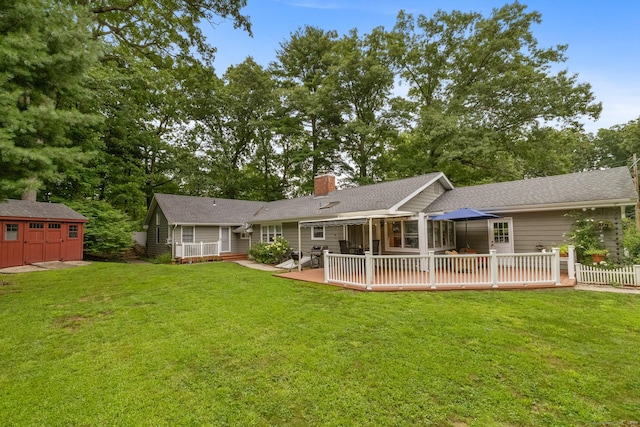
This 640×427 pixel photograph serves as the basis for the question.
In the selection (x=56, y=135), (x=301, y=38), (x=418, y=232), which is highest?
(x=301, y=38)

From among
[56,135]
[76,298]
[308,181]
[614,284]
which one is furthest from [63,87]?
[308,181]

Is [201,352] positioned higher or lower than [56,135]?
lower

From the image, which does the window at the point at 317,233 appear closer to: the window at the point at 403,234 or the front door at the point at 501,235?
the window at the point at 403,234

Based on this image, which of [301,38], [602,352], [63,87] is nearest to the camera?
[602,352]

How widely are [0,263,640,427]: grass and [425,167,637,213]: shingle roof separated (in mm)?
3876

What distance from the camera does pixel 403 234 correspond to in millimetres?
12031

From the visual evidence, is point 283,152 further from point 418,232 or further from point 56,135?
point 56,135

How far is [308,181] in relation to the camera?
90.3 ft

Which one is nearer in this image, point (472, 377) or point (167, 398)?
point (167, 398)

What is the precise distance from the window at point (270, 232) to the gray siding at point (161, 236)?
18.0ft

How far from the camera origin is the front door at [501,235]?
11.2 m

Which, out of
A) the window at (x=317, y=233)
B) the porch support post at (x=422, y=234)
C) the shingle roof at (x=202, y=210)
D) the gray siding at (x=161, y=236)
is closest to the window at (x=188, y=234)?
the shingle roof at (x=202, y=210)

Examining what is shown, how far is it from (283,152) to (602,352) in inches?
1068

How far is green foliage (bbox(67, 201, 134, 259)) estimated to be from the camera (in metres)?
16.0
